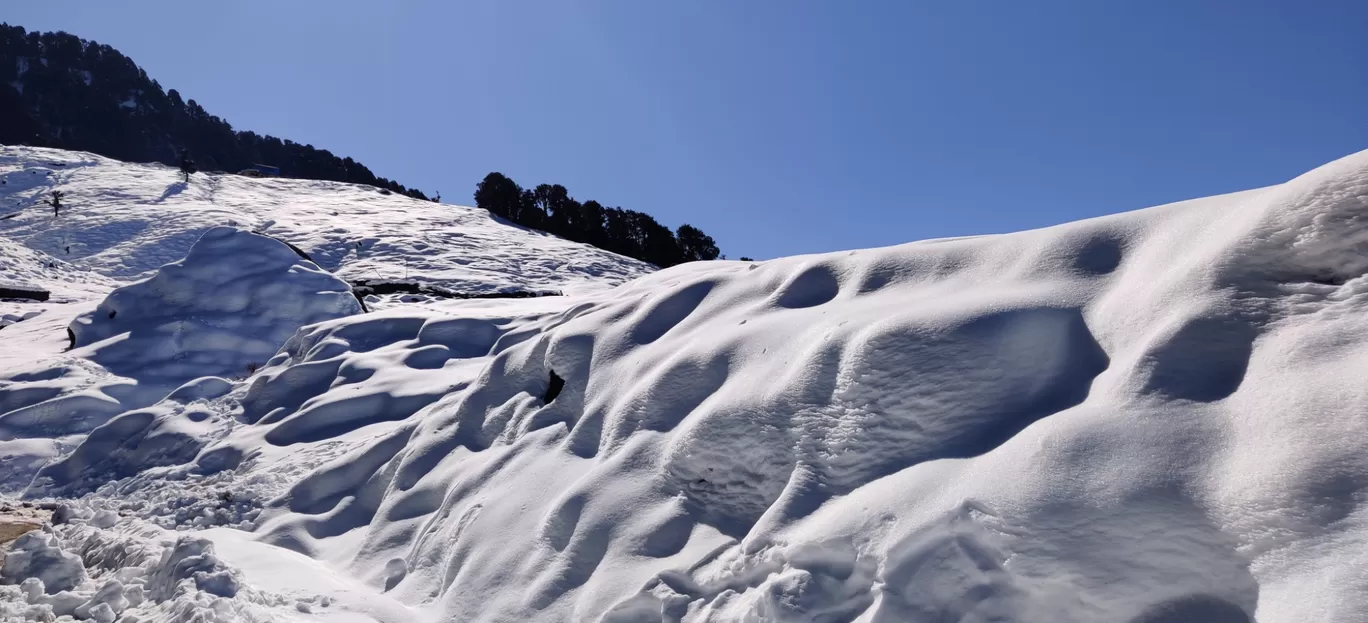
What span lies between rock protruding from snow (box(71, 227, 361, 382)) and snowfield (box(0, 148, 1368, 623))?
2.99 m

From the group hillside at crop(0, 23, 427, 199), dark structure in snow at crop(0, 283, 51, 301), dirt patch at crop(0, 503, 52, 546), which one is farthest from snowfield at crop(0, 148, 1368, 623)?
hillside at crop(0, 23, 427, 199)

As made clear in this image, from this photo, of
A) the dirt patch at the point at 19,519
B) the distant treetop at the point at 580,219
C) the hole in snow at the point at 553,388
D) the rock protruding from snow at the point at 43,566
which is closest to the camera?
the rock protruding from snow at the point at 43,566

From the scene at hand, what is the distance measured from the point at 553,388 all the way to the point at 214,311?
8.62 metres

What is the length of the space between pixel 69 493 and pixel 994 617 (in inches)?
322

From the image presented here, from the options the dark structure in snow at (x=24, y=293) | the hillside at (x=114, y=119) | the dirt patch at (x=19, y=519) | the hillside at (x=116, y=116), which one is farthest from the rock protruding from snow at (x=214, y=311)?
the hillside at (x=116, y=116)

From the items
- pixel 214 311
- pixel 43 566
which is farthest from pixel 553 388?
pixel 214 311

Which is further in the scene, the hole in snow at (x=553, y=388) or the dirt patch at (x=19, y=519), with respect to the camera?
the dirt patch at (x=19, y=519)

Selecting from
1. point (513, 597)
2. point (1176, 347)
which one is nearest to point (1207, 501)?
point (1176, 347)

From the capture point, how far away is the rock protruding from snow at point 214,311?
1059 cm

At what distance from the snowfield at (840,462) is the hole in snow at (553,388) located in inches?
0.9

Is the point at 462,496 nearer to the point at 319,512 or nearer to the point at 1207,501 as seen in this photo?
the point at 319,512

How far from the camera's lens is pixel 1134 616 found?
83.7 inches

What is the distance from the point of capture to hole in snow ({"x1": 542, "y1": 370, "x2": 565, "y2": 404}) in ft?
17.6

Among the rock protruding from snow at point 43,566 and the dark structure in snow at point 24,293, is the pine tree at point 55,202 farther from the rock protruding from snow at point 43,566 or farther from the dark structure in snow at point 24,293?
the rock protruding from snow at point 43,566
